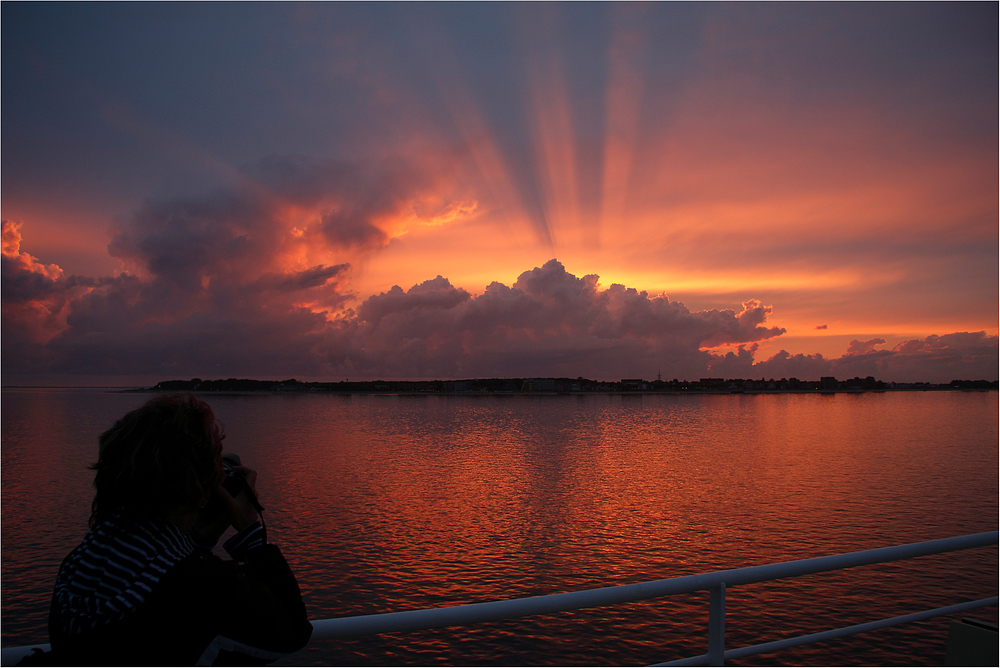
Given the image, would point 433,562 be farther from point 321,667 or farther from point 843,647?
point 843,647

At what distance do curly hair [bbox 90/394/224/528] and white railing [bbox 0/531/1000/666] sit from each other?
0.62m

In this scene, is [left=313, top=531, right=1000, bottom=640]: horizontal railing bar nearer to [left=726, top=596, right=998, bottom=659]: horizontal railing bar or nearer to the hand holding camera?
[left=726, top=596, right=998, bottom=659]: horizontal railing bar

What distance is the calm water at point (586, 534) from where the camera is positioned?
527 inches

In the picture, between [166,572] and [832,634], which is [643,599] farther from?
[166,572]

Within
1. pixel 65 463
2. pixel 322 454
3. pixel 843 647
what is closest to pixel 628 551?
pixel 843 647

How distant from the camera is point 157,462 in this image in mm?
1936

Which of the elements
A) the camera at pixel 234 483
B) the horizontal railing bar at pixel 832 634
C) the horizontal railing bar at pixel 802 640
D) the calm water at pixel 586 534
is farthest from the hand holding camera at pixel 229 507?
the calm water at pixel 586 534

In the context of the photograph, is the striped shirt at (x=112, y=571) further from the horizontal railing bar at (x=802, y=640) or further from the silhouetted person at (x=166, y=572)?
the horizontal railing bar at (x=802, y=640)

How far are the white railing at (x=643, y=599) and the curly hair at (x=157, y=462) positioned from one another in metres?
0.62

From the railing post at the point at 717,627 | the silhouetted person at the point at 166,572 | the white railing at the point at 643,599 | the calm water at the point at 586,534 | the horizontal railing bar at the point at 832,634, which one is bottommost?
the calm water at the point at 586,534

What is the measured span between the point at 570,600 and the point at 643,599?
317 mm

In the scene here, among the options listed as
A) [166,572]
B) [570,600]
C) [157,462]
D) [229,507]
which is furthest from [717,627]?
[157,462]

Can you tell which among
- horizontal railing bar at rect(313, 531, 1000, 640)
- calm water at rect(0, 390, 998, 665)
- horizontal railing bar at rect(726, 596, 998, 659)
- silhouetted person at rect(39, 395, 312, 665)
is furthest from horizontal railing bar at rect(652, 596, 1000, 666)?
calm water at rect(0, 390, 998, 665)

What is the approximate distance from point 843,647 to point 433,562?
37.3ft
